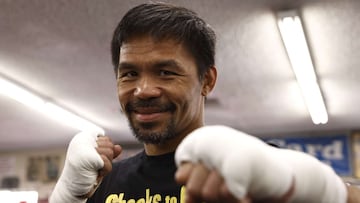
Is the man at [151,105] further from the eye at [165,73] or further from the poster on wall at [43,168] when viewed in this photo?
the poster on wall at [43,168]

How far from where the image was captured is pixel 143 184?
45.6 inches

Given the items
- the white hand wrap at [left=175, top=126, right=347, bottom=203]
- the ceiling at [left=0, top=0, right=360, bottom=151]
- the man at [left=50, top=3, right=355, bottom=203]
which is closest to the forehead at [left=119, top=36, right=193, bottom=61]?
the man at [left=50, top=3, right=355, bottom=203]

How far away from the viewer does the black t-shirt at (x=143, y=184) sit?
1103 mm

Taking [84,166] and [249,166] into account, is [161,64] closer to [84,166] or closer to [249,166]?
[84,166]

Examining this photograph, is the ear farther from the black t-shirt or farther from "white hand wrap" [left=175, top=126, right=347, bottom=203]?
"white hand wrap" [left=175, top=126, right=347, bottom=203]

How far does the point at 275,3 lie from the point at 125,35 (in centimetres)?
165

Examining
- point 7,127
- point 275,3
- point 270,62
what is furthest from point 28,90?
point 275,3

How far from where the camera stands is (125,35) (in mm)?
1144

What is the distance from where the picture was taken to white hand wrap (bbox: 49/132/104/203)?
1000 mm

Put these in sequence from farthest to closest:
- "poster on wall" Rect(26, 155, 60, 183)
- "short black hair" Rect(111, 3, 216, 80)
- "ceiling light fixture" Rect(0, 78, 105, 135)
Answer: "poster on wall" Rect(26, 155, 60, 183)
"ceiling light fixture" Rect(0, 78, 105, 135)
"short black hair" Rect(111, 3, 216, 80)

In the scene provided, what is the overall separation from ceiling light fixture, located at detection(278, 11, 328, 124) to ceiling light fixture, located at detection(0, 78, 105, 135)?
1.73 m

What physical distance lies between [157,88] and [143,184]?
0.91 ft

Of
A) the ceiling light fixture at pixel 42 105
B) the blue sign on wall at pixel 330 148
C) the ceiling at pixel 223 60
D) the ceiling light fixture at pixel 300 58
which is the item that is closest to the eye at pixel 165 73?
the ceiling at pixel 223 60

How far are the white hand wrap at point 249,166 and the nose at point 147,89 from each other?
43cm
